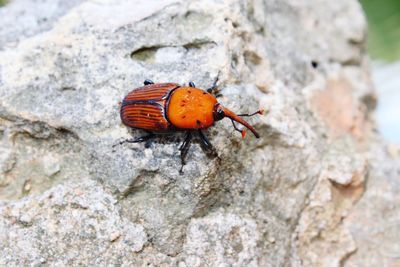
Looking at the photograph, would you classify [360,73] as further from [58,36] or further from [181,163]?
[58,36]

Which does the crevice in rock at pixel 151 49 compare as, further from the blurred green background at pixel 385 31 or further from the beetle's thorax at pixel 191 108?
the blurred green background at pixel 385 31

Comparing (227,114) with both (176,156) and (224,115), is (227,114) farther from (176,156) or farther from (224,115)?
(176,156)

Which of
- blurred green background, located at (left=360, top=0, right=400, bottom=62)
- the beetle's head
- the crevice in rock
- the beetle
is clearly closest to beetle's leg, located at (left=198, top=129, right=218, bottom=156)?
the beetle

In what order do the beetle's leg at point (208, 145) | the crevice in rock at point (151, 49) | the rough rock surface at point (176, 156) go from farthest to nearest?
1. the crevice in rock at point (151, 49)
2. the beetle's leg at point (208, 145)
3. the rough rock surface at point (176, 156)

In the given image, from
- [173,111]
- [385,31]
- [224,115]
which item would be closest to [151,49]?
[173,111]

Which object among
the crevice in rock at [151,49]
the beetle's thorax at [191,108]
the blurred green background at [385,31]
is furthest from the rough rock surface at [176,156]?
the blurred green background at [385,31]

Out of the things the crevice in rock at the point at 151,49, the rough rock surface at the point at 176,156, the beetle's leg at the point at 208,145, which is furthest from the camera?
the crevice in rock at the point at 151,49

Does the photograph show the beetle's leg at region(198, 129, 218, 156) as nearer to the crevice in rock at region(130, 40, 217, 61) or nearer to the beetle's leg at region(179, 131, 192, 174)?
the beetle's leg at region(179, 131, 192, 174)
